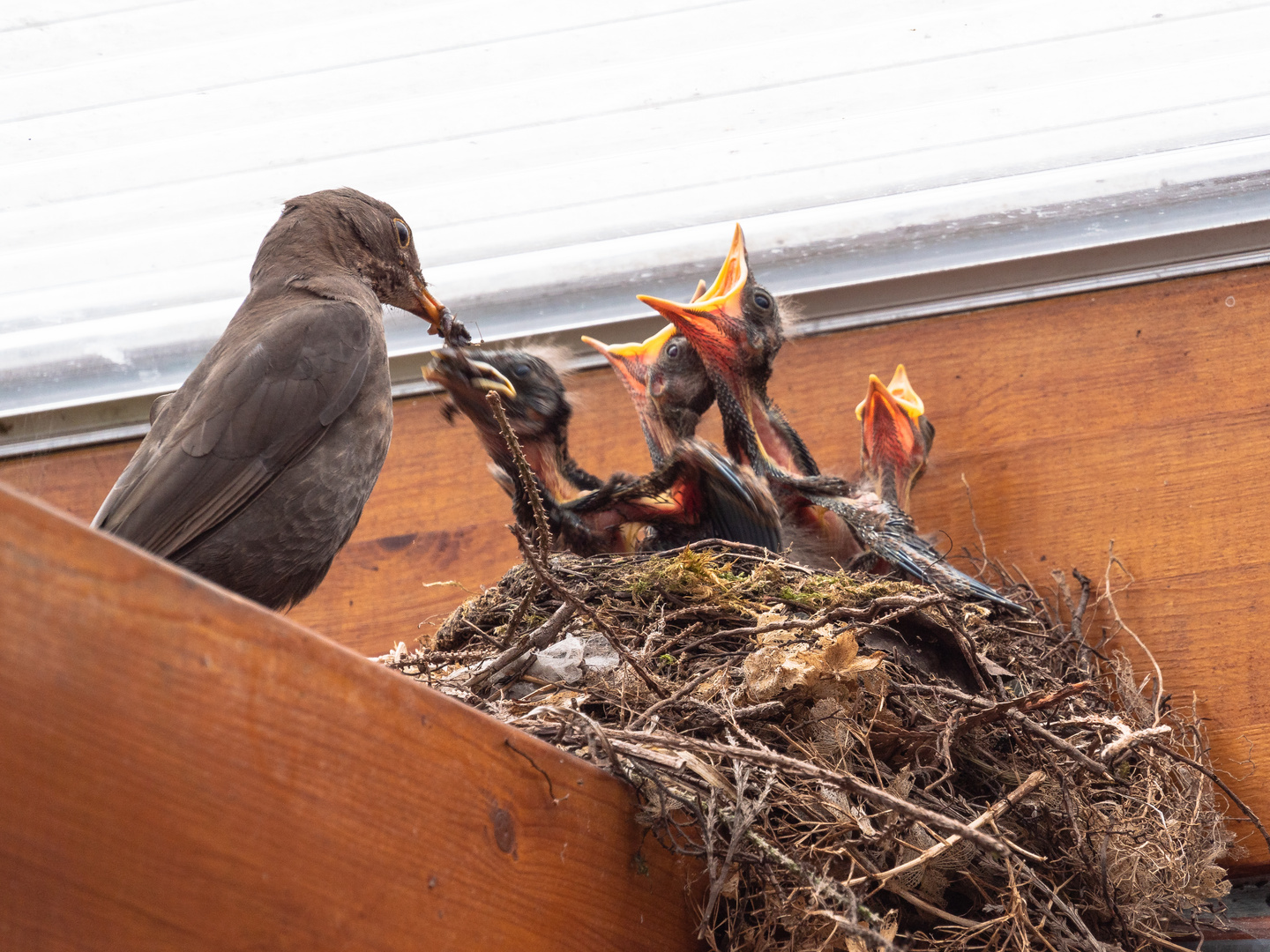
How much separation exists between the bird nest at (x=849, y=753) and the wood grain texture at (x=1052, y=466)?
0.29 m

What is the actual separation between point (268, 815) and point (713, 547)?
1.29m

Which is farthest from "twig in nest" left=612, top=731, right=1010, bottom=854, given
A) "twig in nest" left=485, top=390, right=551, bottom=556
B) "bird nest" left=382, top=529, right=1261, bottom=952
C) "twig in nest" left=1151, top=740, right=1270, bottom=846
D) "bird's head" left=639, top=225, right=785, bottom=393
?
"bird's head" left=639, top=225, right=785, bottom=393

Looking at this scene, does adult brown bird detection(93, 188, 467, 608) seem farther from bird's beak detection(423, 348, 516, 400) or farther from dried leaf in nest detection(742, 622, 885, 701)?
dried leaf in nest detection(742, 622, 885, 701)

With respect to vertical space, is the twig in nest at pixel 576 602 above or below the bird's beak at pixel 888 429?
above

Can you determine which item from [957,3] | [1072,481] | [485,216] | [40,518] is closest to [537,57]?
[485,216]

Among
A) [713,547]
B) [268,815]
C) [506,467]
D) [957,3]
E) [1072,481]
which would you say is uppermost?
[957,3]

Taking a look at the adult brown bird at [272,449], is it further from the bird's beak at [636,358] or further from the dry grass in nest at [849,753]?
the bird's beak at [636,358]

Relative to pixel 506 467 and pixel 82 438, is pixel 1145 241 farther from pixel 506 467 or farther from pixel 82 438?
pixel 82 438

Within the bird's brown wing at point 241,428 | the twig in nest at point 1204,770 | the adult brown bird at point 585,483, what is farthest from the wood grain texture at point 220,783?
the adult brown bird at point 585,483

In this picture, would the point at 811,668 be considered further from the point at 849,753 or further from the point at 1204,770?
the point at 1204,770

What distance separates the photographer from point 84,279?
233 cm

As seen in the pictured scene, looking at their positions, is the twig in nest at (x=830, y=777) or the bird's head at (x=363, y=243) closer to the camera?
the twig in nest at (x=830, y=777)

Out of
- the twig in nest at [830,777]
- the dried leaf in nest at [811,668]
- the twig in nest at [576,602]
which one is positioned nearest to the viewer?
the twig in nest at [830,777]

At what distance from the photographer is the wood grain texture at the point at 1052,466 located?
6.98 feet
